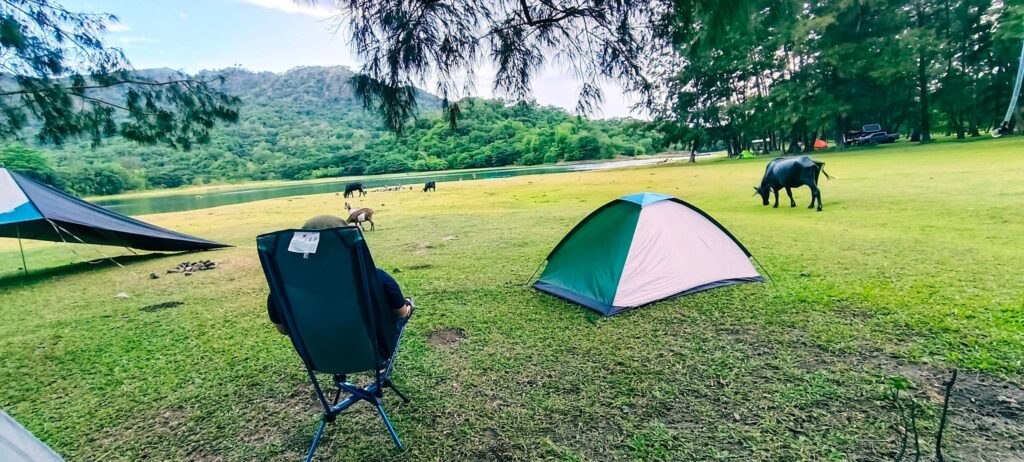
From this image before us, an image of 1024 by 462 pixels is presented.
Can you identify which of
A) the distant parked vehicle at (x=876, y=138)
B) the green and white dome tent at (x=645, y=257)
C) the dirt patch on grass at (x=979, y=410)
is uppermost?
the distant parked vehicle at (x=876, y=138)

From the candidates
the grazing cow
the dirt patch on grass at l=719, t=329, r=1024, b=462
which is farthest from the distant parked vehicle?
the dirt patch on grass at l=719, t=329, r=1024, b=462

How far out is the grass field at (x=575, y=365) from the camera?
229cm

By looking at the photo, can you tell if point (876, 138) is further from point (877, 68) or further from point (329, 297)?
point (329, 297)

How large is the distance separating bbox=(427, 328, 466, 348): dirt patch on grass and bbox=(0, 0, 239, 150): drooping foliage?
4.18 metres

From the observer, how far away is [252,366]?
10.8 feet

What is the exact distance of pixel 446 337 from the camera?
3.69 meters

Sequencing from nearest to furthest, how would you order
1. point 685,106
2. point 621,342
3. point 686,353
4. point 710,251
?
1. point 686,353
2. point 621,342
3. point 710,251
4. point 685,106

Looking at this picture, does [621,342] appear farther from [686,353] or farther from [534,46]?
[534,46]

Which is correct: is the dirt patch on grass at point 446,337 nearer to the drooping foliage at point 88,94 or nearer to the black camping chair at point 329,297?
the black camping chair at point 329,297

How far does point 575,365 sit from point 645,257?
142 centimetres

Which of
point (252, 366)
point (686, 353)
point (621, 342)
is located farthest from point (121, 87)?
point (686, 353)

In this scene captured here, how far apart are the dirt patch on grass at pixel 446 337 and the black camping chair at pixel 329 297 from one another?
1.29m

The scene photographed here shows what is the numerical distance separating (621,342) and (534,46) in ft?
8.12

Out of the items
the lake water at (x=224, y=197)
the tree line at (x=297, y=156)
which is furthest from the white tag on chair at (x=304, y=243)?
the tree line at (x=297, y=156)
